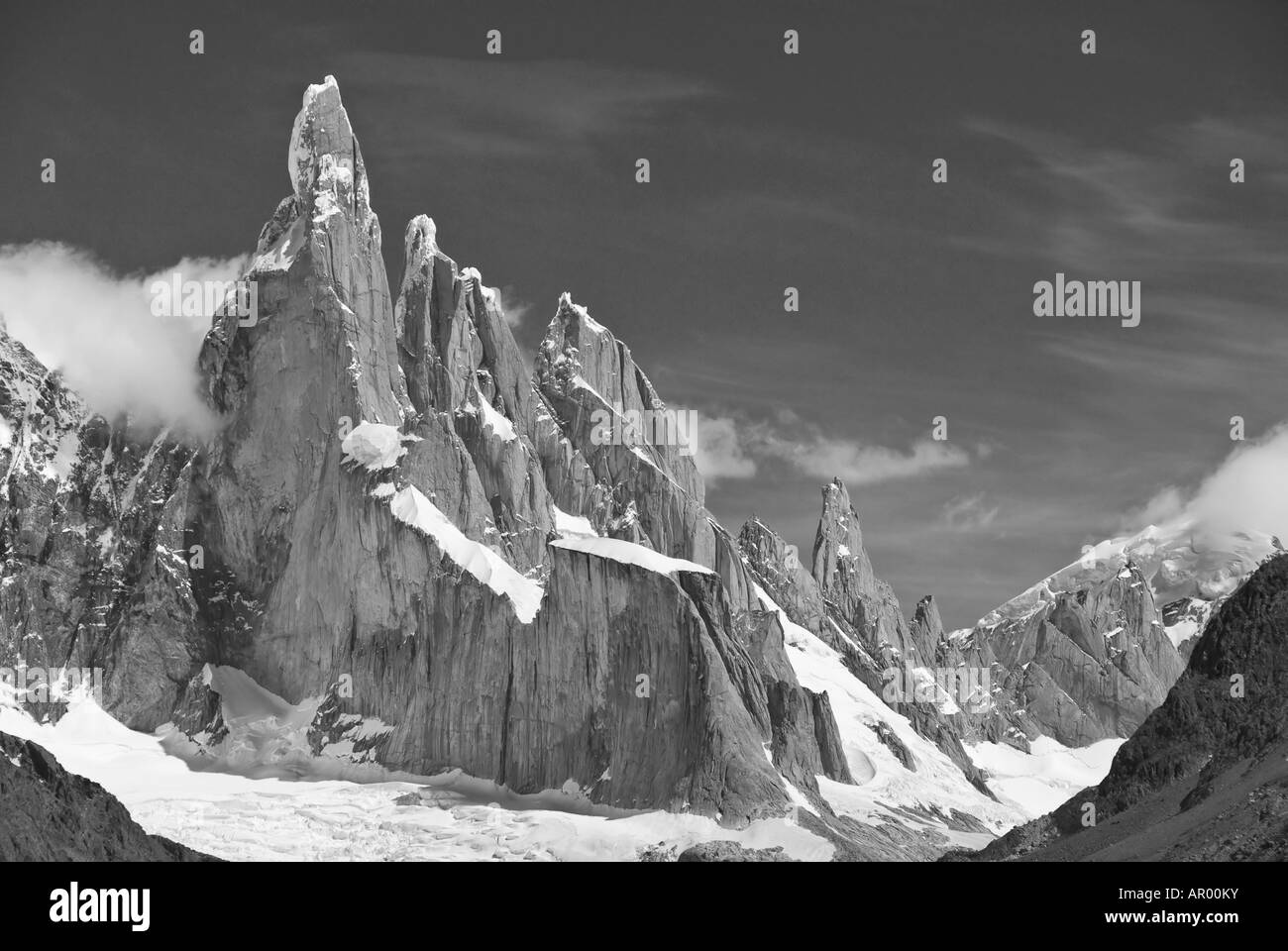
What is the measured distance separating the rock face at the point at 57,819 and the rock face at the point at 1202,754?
62.7 meters

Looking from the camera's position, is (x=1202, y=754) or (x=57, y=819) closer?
(x=57, y=819)

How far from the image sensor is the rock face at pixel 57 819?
5733 inches

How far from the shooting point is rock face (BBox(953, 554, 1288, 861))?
452 feet

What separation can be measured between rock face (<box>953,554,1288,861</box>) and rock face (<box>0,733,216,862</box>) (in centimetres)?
6267

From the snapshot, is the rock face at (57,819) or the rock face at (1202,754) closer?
the rock face at (1202,754)

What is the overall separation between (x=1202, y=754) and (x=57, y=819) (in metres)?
79.5

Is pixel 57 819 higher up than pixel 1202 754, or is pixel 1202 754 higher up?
pixel 1202 754

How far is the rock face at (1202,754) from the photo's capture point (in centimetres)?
13762

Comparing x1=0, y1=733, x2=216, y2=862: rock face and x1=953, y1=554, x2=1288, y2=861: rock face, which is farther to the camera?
x1=0, y1=733, x2=216, y2=862: rock face

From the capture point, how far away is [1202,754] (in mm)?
158500
